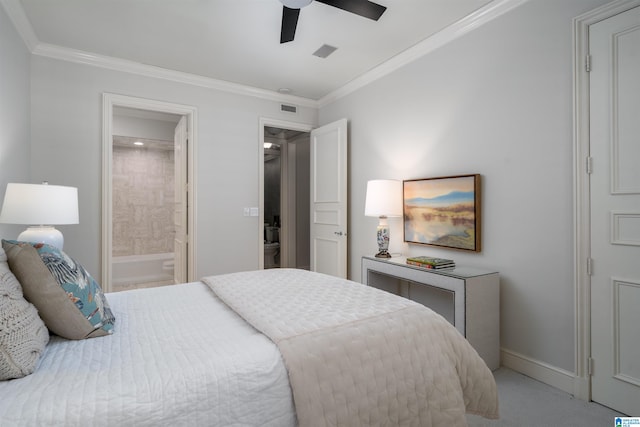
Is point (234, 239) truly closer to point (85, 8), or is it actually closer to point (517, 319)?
point (85, 8)

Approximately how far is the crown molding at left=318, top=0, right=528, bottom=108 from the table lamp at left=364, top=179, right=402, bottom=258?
3.95 feet

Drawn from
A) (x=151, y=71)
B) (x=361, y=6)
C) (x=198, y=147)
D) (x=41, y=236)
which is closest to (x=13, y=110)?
(x=41, y=236)

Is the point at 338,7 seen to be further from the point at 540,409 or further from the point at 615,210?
the point at 540,409

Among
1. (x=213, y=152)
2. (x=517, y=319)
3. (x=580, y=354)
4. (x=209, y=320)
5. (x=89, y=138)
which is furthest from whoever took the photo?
(x=213, y=152)

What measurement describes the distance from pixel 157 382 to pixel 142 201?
565cm

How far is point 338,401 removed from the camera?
43.2 inches

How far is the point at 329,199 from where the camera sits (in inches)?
163

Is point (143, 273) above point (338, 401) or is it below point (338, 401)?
below

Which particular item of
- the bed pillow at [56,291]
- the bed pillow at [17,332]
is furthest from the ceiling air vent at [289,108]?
the bed pillow at [17,332]

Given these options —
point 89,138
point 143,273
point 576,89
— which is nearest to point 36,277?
point 89,138

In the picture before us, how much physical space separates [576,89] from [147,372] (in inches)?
103

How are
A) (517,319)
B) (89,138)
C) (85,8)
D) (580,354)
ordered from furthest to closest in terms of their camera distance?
(89,138) < (85,8) < (517,319) < (580,354)

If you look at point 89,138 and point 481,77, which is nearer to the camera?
point 481,77

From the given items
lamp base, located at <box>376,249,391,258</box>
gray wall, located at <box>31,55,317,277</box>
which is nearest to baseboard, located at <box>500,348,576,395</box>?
lamp base, located at <box>376,249,391,258</box>
